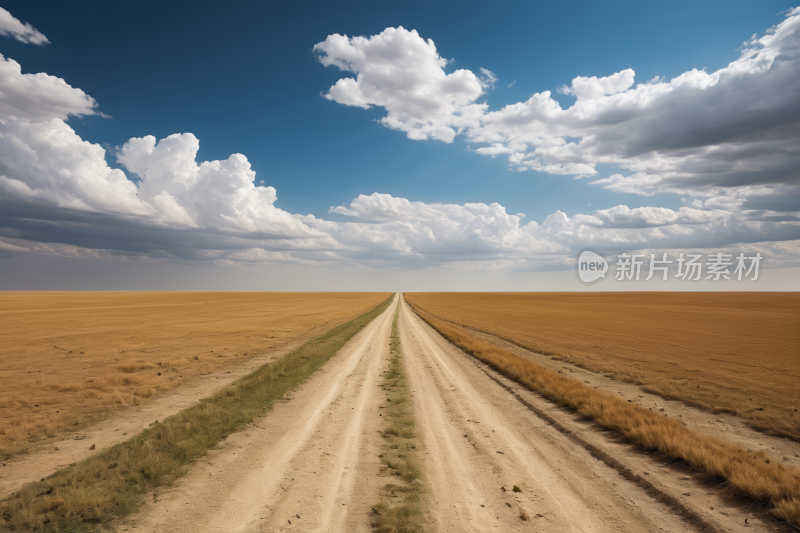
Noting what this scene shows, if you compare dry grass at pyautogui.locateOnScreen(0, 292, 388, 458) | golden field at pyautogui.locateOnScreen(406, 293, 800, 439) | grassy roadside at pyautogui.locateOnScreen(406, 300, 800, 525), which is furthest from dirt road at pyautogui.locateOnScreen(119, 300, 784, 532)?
golden field at pyautogui.locateOnScreen(406, 293, 800, 439)

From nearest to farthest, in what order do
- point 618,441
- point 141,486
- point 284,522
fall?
point 284,522, point 141,486, point 618,441

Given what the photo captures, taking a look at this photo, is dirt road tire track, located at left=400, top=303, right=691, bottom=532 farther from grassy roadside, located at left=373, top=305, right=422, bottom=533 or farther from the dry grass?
the dry grass

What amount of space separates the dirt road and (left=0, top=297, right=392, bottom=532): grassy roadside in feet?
1.54

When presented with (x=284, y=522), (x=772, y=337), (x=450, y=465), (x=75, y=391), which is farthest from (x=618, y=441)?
(x=772, y=337)

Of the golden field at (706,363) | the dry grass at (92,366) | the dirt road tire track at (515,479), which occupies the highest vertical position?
the dirt road tire track at (515,479)

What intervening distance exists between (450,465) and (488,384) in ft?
29.1

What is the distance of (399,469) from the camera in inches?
320

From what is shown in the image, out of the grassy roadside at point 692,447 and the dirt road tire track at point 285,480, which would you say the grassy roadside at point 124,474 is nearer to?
the dirt road tire track at point 285,480

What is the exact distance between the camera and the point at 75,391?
1670 centimetres

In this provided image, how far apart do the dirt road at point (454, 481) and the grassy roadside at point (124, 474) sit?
470 millimetres

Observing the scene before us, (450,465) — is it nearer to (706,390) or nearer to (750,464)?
(750,464)

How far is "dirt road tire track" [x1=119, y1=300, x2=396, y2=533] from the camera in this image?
621 cm

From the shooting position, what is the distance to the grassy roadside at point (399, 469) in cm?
612

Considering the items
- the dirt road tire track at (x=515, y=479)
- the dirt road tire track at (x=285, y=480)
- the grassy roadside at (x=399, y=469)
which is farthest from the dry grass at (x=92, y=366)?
the dirt road tire track at (x=515, y=479)
